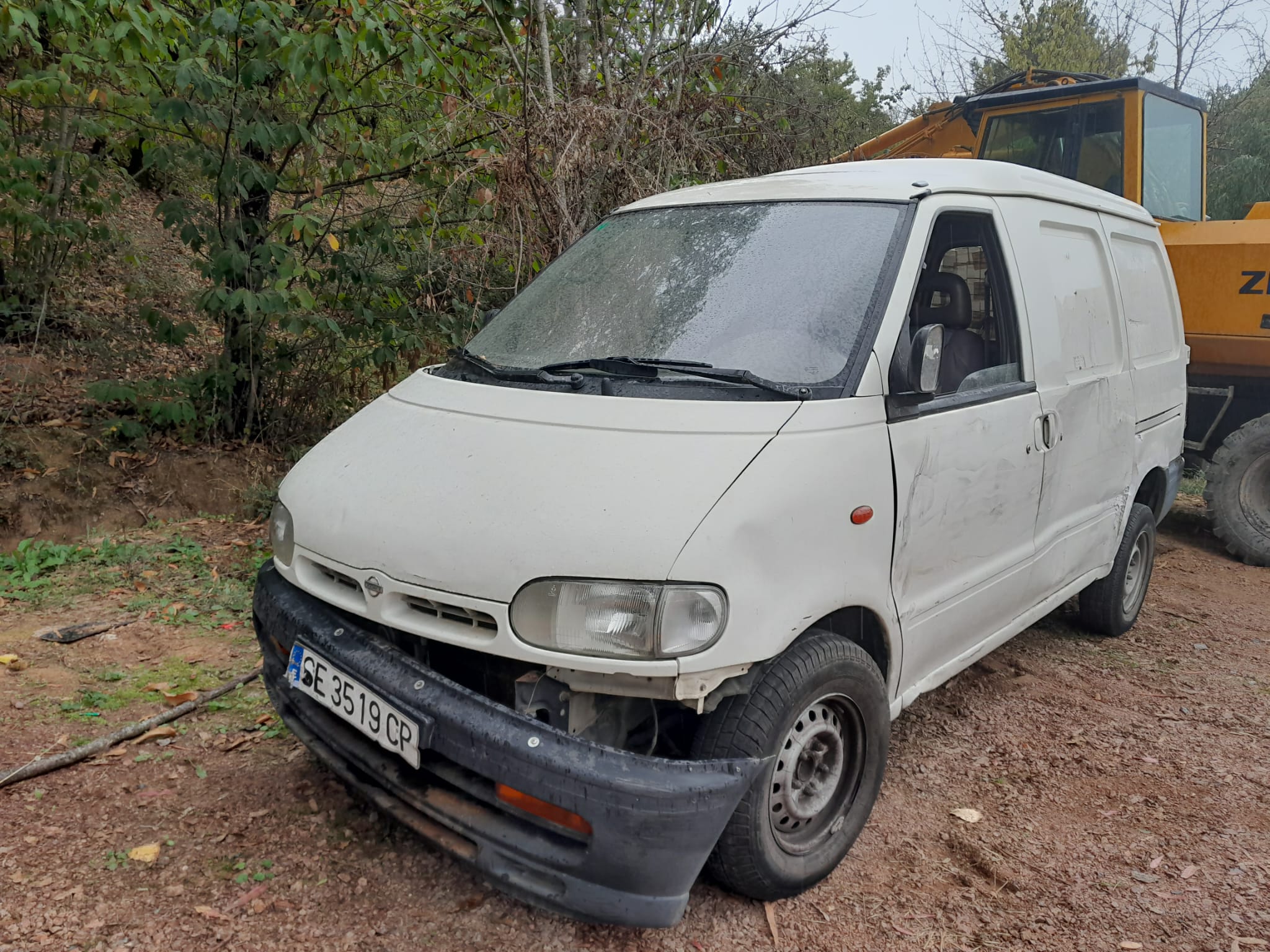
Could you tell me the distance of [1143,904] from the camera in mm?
2643

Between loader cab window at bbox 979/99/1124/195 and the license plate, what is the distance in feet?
19.3

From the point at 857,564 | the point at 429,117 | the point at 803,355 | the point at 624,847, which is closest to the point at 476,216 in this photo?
the point at 429,117

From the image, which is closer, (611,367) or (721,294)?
(611,367)

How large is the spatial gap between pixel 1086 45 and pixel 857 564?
21411 millimetres

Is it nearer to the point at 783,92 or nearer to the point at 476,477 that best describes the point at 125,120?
the point at 783,92

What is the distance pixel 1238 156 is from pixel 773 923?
1524cm

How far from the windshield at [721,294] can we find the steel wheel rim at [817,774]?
934 millimetres

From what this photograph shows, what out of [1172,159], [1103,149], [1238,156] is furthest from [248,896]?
[1238,156]

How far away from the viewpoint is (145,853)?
8.66 feet

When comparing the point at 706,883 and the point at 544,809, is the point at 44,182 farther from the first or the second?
the point at 706,883

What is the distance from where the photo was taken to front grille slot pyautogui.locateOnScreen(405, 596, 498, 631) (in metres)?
2.28

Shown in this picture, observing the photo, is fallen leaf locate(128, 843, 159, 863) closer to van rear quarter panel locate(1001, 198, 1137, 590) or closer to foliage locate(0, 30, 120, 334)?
van rear quarter panel locate(1001, 198, 1137, 590)

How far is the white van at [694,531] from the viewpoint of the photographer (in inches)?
84.7

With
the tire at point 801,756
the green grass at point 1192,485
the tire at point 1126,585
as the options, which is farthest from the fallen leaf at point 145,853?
the green grass at point 1192,485
